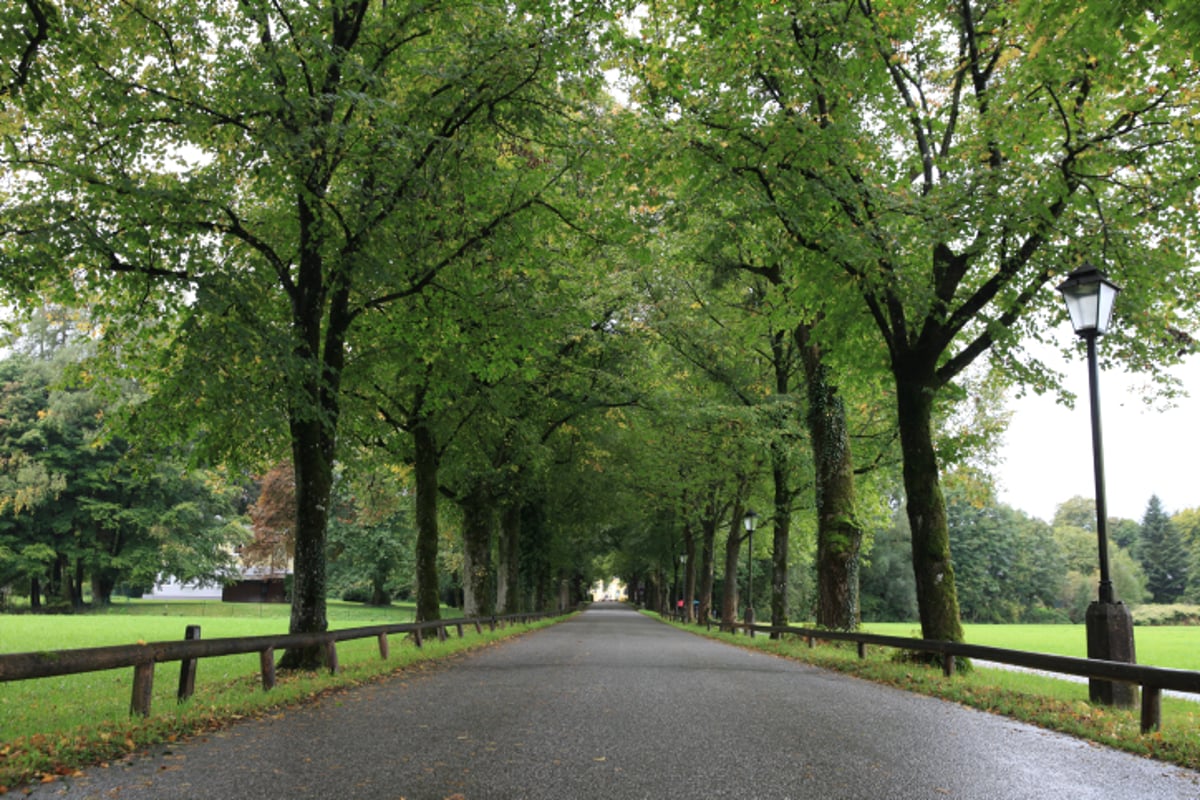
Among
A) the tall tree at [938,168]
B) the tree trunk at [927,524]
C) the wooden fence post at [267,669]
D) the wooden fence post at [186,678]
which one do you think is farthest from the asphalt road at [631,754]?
the tall tree at [938,168]

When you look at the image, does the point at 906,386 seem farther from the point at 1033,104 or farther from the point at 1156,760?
the point at 1156,760

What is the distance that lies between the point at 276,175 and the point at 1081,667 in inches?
427

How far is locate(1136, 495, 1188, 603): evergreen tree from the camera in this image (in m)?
99.2

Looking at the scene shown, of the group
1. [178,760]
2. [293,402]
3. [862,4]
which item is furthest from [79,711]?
[862,4]

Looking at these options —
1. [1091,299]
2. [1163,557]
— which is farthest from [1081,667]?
[1163,557]

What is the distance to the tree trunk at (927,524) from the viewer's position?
11766 millimetres

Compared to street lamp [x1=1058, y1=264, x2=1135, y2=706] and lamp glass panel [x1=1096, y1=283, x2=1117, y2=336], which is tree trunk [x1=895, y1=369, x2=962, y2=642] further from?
lamp glass panel [x1=1096, y1=283, x2=1117, y2=336]

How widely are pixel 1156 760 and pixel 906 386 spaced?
23.6 ft

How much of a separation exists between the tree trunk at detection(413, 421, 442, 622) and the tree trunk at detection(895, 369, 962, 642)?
1127 cm

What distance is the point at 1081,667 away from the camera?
8188 mm

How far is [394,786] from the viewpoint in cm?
489

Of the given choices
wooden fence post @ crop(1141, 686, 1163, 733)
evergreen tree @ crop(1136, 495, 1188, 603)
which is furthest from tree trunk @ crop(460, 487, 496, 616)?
evergreen tree @ crop(1136, 495, 1188, 603)

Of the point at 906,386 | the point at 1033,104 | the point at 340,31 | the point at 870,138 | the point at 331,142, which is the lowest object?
the point at 906,386

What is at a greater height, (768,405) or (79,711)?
(768,405)
